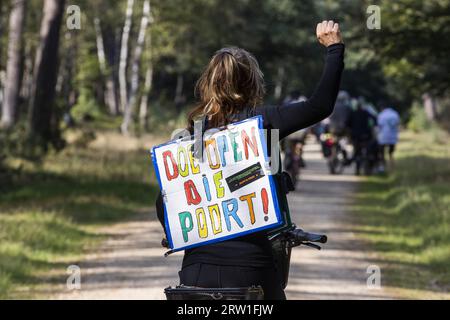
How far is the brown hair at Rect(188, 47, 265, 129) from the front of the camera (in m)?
5.15

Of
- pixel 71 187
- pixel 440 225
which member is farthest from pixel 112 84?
pixel 440 225

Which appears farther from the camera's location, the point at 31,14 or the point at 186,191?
the point at 31,14

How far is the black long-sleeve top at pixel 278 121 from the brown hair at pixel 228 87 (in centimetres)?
7

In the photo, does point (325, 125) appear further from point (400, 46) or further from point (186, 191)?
point (186, 191)

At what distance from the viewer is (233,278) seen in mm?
5016

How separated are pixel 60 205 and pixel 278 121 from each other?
536 inches

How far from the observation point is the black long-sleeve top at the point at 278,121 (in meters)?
5.00

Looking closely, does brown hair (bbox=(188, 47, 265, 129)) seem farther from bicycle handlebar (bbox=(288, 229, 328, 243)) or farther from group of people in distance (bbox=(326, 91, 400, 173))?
group of people in distance (bbox=(326, 91, 400, 173))

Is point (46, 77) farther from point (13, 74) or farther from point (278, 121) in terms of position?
point (278, 121)

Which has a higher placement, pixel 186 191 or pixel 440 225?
pixel 186 191

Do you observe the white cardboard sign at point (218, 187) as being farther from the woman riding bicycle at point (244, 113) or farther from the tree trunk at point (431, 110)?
the tree trunk at point (431, 110)

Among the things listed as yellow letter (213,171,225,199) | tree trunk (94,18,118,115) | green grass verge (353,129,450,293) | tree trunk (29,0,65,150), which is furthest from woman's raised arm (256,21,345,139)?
tree trunk (94,18,118,115)

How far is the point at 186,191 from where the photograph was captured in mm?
5258
